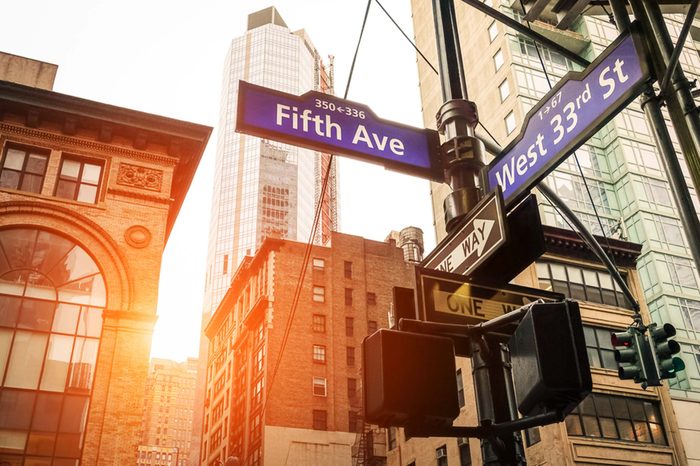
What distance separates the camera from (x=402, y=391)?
127 inches

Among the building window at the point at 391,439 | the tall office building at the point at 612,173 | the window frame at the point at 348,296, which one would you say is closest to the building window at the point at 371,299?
the window frame at the point at 348,296

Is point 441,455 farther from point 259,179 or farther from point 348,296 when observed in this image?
point 259,179

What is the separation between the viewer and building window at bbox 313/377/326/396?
5553cm

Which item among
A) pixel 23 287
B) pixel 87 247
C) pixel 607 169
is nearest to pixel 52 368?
pixel 23 287

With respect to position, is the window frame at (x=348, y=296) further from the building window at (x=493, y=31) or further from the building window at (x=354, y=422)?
the building window at (x=493, y=31)

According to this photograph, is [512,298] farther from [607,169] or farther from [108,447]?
[607,169]

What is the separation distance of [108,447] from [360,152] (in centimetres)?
1797

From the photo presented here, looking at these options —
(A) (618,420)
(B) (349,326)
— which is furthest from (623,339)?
(B) (349,326)

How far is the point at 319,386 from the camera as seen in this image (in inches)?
2202

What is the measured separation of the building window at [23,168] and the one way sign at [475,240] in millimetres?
22081

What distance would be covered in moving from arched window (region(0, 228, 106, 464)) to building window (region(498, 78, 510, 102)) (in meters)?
32.0

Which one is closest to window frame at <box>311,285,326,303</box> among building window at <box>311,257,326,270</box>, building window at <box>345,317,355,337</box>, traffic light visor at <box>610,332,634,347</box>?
building window at <box>311,257,326,270</box>

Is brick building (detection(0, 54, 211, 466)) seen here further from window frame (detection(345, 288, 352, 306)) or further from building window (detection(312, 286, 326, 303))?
window frame (detection(345, 288, 352, 306))

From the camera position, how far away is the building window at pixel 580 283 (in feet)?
109
